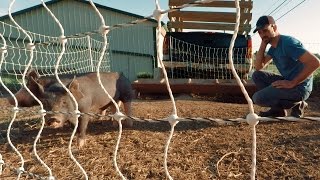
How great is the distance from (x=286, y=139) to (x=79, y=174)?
1.79m

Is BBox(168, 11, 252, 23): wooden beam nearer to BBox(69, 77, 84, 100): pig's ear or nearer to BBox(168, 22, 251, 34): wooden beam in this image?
BBox(168, 22, 251, 34): wooden beam

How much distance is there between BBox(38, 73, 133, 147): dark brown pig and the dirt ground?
229 mm

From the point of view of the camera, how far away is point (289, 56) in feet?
11.2

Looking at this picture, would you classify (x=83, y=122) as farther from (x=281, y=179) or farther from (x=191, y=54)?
(x=191, y=54)

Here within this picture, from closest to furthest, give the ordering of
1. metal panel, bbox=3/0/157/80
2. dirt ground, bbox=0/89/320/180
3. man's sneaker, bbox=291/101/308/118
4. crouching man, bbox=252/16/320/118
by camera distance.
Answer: dirt ground, bbox=0/89/320/180 → crouching man, bbox=252/16/320/118 → man's sneaker, bbox=291/101/308/118 → metal panel, bbox=3/0/157/80

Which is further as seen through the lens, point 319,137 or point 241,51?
point 241,51

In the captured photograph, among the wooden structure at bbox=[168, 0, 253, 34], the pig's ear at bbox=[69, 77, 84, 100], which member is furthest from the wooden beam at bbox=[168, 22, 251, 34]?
the pig's ear at bbox=[69, 77, 84, 100]

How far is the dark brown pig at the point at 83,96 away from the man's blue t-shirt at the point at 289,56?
5.71ft

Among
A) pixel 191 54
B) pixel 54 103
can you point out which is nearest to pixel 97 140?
pixel 54 103

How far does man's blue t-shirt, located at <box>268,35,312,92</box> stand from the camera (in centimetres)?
330

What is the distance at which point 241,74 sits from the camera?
751 cm

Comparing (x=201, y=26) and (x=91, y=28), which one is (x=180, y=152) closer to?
(x=201, y=26)

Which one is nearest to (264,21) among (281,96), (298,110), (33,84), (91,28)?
(281,96)

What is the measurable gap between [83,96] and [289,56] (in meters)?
2.05
